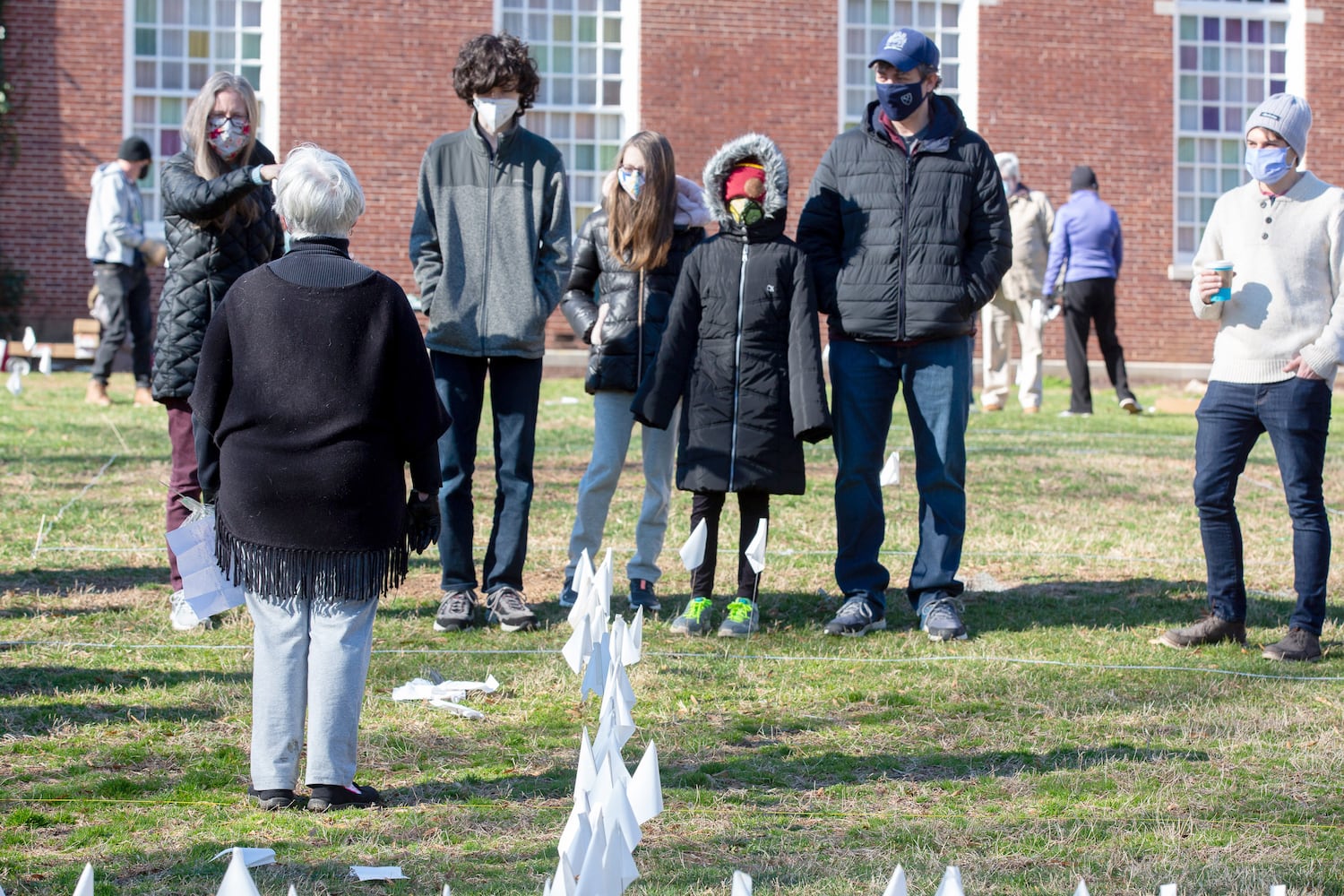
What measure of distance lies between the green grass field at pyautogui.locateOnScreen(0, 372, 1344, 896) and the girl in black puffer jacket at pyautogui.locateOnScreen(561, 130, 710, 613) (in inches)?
14.6

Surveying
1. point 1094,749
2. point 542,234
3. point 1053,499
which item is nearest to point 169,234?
point 542,234

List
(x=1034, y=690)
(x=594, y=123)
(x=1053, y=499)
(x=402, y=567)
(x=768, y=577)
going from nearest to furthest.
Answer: (x=402, y=567) < (x=1034, y=690) < (x=768, y=577) < (x=1053, y=499) < (x=594, y=123)

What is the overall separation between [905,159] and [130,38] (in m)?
15.6

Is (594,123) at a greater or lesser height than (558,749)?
greater

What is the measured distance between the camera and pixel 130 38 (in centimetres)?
1944

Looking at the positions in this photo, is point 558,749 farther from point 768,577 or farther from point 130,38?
point 130,38

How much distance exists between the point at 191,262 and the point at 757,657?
2.59 metres

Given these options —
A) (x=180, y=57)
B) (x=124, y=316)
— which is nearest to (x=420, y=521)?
(x=124, y=316)

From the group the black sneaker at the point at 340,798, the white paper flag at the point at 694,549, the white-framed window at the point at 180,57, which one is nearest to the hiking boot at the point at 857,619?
the white paper flag at the point at 694,549

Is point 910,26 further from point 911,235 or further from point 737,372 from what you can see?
point 737,372

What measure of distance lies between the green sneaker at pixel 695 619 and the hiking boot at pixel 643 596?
0.27 m

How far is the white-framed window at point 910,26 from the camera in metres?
21.2

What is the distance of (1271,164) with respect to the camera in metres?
5.79

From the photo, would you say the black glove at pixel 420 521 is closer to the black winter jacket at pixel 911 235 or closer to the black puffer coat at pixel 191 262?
the black puffer coat at pixel 191 262
